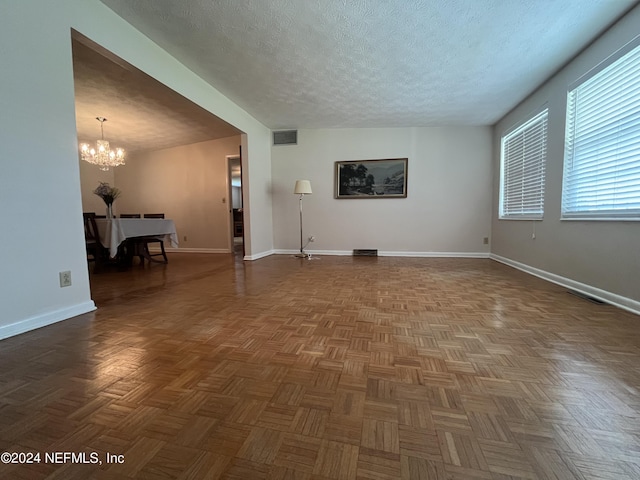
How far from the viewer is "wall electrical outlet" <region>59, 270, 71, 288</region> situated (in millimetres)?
1906

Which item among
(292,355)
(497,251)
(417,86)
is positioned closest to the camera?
(292,355)

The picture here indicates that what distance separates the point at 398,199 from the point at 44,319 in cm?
483

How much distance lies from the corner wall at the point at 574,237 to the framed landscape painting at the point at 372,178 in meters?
1.79

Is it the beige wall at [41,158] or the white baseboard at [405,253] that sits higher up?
the beige wall at [41,158]

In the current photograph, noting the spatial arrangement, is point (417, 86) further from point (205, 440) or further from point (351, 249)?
point (205, 440)

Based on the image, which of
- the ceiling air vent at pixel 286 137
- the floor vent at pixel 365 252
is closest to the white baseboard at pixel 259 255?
the floor vent at pixel 365 252

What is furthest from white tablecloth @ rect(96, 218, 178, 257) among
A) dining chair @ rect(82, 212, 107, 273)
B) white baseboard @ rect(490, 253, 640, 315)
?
white baseboard @ rect(490, 253, 640, 315)

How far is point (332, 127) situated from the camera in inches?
200

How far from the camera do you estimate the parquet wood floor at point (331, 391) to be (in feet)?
2.55

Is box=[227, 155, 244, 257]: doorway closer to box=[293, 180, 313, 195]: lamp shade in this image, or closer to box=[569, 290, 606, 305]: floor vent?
box=[293, 180, 313, 195]: lamp shade

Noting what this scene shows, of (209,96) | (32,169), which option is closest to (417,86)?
(209,96)

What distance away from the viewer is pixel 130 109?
154 inches

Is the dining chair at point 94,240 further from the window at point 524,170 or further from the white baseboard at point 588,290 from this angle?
the window at point 524,170

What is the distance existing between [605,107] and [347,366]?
3080 mm
